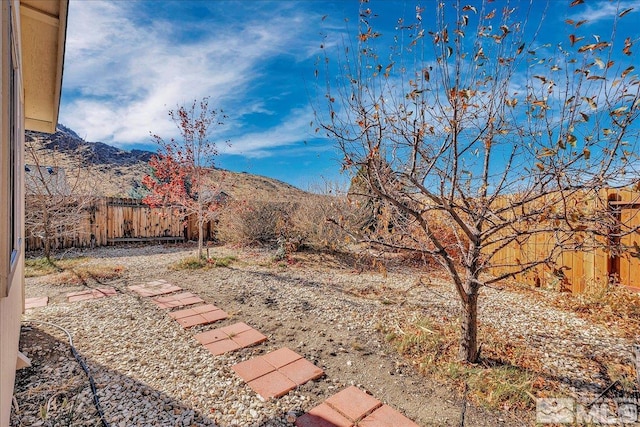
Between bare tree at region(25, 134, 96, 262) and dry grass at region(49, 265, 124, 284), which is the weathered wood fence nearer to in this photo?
bare tree at region(25, 134, 96, 262)

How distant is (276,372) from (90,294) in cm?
390

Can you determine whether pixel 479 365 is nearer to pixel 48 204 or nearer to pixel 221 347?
pixel 221 347

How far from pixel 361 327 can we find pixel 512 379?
5.20 feet

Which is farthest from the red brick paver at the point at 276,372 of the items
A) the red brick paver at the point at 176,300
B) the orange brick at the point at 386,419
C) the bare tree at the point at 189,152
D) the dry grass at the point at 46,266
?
the dry grass at the point at 46,266

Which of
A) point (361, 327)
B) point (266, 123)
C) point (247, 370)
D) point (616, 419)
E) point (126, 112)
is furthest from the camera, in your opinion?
point (266, 123)

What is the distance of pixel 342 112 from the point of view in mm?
2879

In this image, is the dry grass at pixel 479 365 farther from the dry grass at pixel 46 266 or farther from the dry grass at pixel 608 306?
the dry grass at pixel 46 266

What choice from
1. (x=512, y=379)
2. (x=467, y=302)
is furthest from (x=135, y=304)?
(x=512, y=379)

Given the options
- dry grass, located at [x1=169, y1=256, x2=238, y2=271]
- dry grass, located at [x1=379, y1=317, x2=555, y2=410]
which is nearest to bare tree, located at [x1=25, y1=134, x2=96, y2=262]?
dry grass, located at [x1=169, y1=256, x2=238, y2=271]

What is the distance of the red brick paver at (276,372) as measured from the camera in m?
2.48

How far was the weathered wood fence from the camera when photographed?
10.2m

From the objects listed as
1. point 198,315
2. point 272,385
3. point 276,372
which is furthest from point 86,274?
point 272,385

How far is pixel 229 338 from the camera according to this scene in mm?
3371

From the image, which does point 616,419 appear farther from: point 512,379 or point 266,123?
point 266,123
